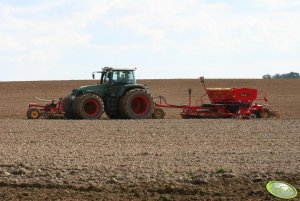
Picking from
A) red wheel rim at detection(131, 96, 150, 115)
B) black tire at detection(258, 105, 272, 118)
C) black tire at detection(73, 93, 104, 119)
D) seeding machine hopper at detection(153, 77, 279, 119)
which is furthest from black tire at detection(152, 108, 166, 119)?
black tire at detection(258, 105, 272, 118)

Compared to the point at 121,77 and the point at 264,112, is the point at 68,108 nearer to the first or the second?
the point at 121,77

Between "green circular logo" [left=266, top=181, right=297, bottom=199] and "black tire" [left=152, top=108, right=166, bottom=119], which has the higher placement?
"black tire" [left=152, top=108, right=166, bottom=119]

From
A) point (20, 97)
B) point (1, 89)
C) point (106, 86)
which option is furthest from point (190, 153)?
point (1, 89)

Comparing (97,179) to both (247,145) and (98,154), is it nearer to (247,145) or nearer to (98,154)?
(98,154)

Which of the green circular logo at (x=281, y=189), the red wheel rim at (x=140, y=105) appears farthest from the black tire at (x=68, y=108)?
the green circular logo at (x=281, y=189)

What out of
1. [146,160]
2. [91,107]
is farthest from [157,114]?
[146,160]

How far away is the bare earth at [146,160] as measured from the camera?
10430mm

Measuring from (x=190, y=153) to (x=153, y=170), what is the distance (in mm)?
2443

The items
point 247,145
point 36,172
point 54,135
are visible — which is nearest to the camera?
point 36,172

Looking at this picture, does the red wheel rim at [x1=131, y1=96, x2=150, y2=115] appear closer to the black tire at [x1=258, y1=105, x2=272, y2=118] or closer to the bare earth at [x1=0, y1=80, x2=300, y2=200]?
the bare earth at [x1=0, y1=80, x2=300, y2=200]

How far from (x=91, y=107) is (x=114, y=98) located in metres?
0.98

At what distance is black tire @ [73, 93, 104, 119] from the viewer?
982 inches

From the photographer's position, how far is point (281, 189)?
10344 millimetres

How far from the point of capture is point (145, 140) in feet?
54.9
